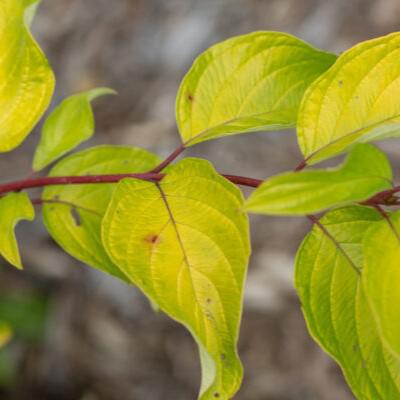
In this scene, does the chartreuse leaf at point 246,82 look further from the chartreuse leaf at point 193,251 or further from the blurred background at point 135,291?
the blurred background at point 135,291

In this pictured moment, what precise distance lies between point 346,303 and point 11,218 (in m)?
0.54

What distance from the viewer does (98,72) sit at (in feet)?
13.1

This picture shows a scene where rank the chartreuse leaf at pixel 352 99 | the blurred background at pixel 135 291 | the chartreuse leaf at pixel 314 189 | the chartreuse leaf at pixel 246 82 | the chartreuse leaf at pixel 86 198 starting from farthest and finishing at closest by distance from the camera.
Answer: the blurred background at pixel 135 291
the chartreuse leaf at pixel 86 198
the chartreuse leaf at pixel 246 82
the chartreuse leaf at pixel 352 99
the chartreuse leaf at pixel 314 189

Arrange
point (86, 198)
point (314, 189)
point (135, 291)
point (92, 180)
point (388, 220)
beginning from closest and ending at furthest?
point (314, 189), point (388, 220), point (92, 180), point (86, 198), point (135, 291)

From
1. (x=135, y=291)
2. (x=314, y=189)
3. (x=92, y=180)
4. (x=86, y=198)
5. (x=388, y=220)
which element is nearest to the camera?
(x=314, y=189)

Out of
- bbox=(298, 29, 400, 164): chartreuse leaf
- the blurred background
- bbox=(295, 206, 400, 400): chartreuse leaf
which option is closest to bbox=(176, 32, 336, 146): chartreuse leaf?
bbox=(298, 29, 400, 164): chartreuse leaf

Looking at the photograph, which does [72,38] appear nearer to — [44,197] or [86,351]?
[86,351]

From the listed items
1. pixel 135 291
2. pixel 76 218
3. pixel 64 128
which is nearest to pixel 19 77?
pixel 64 128

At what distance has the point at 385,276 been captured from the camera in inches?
33.0

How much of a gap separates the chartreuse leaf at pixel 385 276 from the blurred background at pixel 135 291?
234 cm

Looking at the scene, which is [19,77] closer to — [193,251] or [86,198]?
[86,198]

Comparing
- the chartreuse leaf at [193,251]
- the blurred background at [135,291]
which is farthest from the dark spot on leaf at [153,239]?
the blurred background at [135,291]

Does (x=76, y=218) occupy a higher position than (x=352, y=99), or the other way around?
(x=352, y=99)

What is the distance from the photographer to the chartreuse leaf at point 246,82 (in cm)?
109
